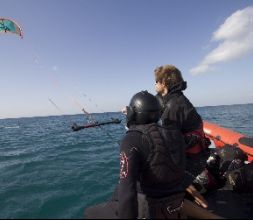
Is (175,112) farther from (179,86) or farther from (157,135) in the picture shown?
(157,135)

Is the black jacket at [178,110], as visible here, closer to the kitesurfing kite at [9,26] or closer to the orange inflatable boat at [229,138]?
the orange inflatable boat at [229,138]

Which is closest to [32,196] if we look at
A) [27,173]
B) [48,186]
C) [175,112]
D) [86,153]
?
[48,186]

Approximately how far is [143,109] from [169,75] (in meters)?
1.66

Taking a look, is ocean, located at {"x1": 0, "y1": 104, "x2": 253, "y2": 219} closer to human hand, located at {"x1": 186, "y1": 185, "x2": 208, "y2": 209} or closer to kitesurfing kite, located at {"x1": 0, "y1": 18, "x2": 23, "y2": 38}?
human hand, located at {"x1": 186, "y1": 185, "x2": 208, "y2": 209}

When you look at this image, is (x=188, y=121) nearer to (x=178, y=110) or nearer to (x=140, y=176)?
(x=178, y=110)

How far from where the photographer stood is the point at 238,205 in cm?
453

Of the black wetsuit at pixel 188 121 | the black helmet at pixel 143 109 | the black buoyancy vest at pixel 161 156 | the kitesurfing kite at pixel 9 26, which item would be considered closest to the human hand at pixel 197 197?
the black wetsuit at pixel 188 121

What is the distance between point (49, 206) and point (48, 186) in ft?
4.61

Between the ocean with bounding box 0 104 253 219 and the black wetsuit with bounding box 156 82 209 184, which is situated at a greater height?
the black wetsuit with bounding box 156 82 209 184

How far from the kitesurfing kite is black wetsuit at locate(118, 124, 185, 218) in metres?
7.06

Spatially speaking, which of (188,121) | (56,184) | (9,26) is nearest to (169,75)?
(188,121)

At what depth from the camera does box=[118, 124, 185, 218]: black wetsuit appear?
8.07 ft

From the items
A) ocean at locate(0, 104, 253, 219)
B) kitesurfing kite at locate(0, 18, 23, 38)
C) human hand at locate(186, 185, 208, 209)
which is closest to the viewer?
human hand at locate(186, 185, 208, 209)

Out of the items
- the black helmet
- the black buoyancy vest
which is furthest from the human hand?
the black helmet
